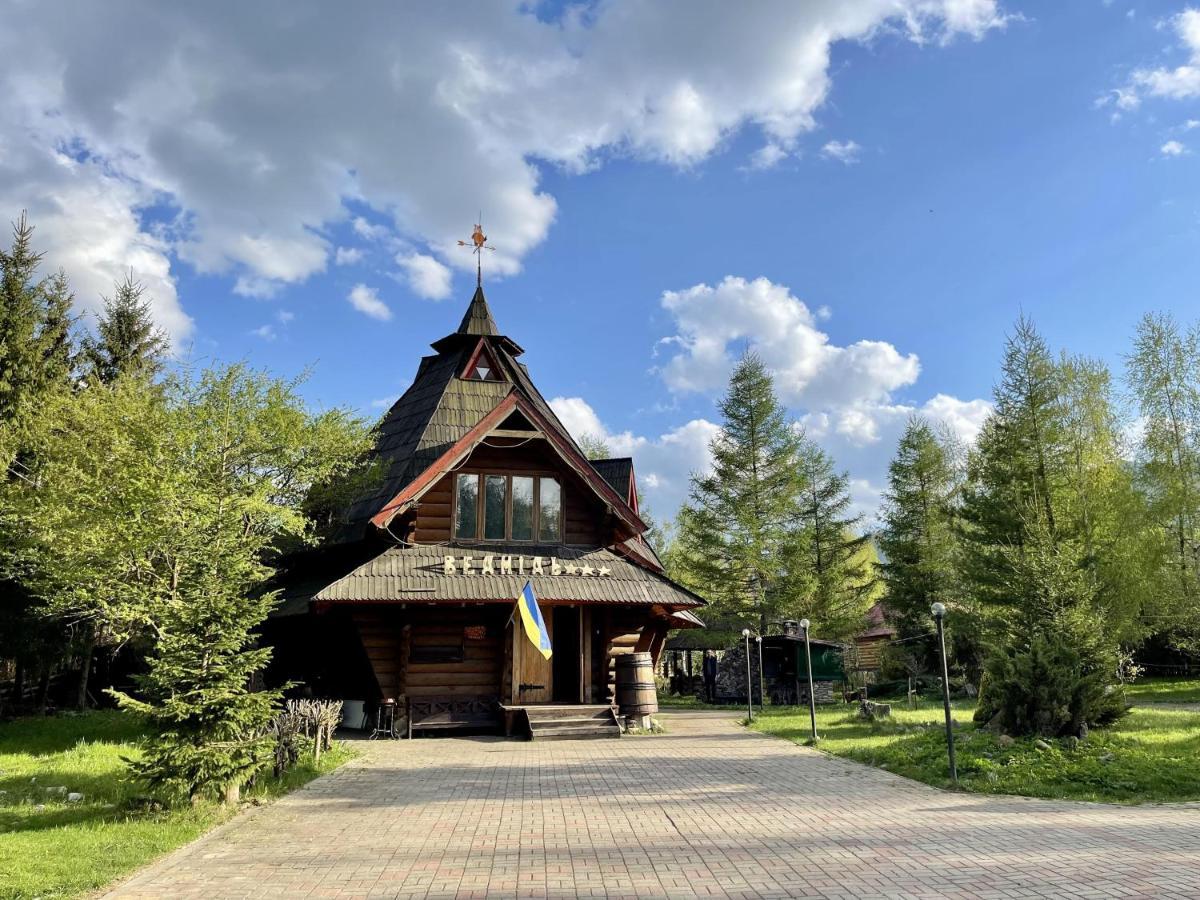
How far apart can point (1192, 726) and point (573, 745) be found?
1231cm

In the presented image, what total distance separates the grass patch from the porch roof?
16.3m

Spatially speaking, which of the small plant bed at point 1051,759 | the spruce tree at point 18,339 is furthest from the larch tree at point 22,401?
the small plant bed at point 1051,759

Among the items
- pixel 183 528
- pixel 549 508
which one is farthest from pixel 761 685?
pixel 183 528

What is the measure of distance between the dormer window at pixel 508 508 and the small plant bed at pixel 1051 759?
6981mm

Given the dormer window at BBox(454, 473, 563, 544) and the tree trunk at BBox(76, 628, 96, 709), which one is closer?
the dormer window at BBox(454, 473, 563, 544)

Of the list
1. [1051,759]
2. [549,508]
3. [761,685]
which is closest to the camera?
[1051,759]

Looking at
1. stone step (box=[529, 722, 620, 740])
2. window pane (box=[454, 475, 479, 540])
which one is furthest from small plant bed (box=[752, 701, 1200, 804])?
window pane (box=[454, 475, 479, 540])

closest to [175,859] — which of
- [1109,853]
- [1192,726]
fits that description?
[1109,853]

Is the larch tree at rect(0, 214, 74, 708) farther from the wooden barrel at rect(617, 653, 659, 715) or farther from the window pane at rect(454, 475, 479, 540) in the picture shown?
the wooden barrel at rect(617, 653, 659, 715)

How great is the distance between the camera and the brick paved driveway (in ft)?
21.4

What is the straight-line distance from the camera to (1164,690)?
28078mm

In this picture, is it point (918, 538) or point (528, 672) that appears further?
point (918, 538)

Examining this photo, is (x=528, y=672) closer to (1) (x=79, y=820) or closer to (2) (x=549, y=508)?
(2) (x=549, y=508)

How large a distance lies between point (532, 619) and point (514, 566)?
184cm
